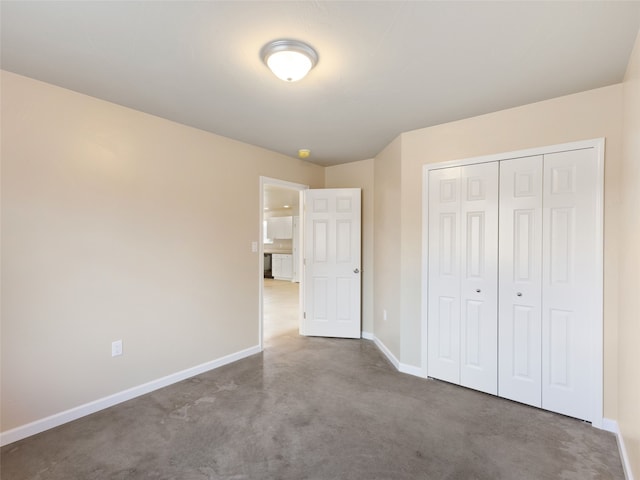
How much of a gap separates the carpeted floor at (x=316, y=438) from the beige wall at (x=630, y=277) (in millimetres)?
352

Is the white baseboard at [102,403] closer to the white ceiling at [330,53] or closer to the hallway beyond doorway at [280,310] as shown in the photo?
the hallway beyond doorway at [280,310]

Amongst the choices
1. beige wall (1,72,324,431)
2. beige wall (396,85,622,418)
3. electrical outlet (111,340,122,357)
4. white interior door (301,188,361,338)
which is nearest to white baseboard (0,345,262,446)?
beige wall (1,72,324,431)

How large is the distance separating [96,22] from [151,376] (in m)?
2.63

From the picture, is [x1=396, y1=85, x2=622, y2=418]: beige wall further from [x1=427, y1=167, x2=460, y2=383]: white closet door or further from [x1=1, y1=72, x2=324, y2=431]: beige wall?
[x1=1, y1=72, x2=324, y2=431]: beige wall

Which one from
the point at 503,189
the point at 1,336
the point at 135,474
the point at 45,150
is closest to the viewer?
the point at 135,474

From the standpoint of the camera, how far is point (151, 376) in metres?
2.82

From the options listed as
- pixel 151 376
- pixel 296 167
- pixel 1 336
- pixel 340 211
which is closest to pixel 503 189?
pixel 340 211

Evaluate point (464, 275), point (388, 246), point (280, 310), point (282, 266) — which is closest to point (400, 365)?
point (464, 275)

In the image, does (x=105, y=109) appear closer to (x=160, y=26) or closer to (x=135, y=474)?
(x=160, y=26)

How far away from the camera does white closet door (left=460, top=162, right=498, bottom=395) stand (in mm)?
2719

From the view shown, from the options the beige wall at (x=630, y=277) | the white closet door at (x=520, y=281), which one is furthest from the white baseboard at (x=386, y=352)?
the beige wall at (x=630, y=277)

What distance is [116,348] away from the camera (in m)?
2.58

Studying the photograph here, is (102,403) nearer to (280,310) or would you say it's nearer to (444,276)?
(444,276)

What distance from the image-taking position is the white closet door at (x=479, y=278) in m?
2.72
